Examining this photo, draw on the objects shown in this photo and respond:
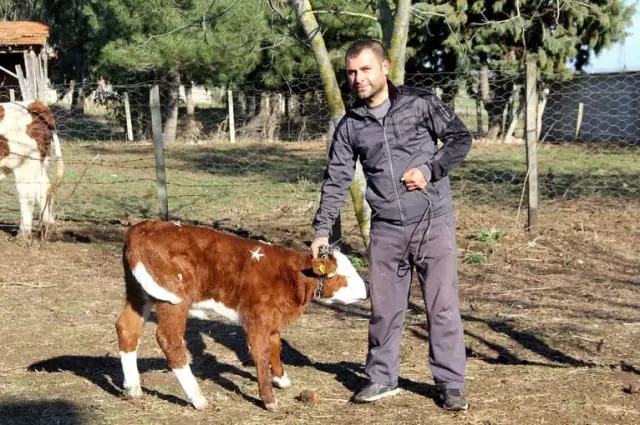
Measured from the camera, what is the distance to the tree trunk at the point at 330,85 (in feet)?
24.9

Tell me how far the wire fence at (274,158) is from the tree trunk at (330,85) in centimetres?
149

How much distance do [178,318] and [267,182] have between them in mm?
10205

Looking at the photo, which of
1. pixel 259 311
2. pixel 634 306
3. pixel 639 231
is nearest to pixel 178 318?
pixel 259 311

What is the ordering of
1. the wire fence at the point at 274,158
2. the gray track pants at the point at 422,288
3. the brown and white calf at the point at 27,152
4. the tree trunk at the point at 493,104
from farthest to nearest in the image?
the tree trunk at the point at 493,104
the wire fence at the point at 274,158
the brown and white calf at the point at 27,152
the gray track pants at the point at 422,288

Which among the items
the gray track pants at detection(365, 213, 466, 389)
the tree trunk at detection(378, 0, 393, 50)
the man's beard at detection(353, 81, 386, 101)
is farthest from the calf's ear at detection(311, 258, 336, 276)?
the tree trunk at detection(378, 0, 393, 50)

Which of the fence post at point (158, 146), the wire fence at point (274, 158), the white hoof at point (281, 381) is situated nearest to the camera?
the white hoof at point (281, 381)

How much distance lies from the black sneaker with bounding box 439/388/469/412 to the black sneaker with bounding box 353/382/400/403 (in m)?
0.34

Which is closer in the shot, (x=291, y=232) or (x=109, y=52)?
(x=291, y=232)

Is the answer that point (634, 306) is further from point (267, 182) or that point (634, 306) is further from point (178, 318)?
point (267, 182)

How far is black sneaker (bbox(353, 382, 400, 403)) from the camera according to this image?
15.5ft

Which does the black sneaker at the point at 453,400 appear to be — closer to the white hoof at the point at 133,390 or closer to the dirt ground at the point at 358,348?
the dirt ground at the point at 358,348

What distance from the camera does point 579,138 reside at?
24422 mm

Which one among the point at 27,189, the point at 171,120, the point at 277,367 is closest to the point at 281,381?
the point at 277,367

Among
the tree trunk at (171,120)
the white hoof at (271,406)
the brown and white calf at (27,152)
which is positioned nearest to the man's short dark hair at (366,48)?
the white hoof at (271,406)
